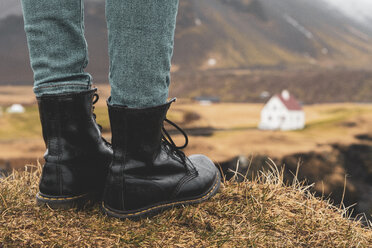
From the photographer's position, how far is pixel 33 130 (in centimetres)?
2256

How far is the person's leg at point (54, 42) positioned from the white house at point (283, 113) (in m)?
25.0

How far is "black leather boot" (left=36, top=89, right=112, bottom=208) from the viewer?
1266mm

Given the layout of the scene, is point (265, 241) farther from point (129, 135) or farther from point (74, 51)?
point (74, 51)

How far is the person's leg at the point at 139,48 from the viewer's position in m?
1.10

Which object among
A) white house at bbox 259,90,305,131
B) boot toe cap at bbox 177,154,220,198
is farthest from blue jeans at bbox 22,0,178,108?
white house at bbox 259,90,305,131

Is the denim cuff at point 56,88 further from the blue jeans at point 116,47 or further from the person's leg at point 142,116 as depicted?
the person's leg at point 142,116

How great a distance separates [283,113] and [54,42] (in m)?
25.5

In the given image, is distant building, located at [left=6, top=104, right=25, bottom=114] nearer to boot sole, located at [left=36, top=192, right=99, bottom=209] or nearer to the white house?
the white house

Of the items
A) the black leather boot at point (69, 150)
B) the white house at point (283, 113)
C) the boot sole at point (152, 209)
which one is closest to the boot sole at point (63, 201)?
the black leather boot at point (69, 150)

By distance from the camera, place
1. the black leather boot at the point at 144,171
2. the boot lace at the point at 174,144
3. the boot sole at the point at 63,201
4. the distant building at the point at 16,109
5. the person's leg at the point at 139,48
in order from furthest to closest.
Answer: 1. the distant building at the point at 16,109
2. the boot lace at the point at 174,144
3. the boot sole at the point at 63,201
4. the black leather boot at the point at 144,171
5. the person's leg at the point at 139,48

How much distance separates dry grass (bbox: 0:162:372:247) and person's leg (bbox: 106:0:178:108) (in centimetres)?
53

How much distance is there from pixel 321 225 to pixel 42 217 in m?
1.28

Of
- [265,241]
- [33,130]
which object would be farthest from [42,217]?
[33,130]

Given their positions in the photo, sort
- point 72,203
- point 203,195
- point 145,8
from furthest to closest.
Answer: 1. point 203,195
2. point 72,203
3. point 145,8
